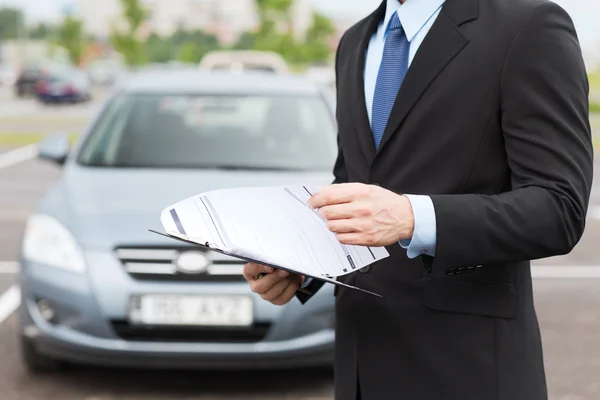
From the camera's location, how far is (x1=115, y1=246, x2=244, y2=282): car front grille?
4.27m

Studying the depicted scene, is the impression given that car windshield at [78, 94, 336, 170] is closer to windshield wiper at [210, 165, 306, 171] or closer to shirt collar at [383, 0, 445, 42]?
windshield wiper at [210, 165, 306, 171]

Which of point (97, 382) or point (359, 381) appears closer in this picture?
point (359, 381)

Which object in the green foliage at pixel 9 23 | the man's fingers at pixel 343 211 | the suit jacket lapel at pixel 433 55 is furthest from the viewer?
the green foliage at pixel 9 23

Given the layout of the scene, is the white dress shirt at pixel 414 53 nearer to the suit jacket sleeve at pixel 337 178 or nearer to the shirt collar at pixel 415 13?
the shirt collar at pixel 415 13

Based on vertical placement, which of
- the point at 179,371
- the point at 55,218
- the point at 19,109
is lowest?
the point at 19,109

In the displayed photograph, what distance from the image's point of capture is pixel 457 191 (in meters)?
1.67

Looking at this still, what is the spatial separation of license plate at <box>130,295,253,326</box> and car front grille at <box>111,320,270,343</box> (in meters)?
0.03

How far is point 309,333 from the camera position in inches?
168

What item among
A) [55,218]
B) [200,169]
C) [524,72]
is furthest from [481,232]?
[200,169]

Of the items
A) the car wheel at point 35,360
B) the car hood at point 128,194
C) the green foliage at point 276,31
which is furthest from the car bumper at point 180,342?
the green foliage at point 276,31

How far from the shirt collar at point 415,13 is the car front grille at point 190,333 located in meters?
2.62

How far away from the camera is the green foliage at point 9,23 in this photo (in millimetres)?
127500

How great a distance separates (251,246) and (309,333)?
2717mm

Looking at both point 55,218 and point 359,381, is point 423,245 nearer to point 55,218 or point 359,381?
point 359,381
